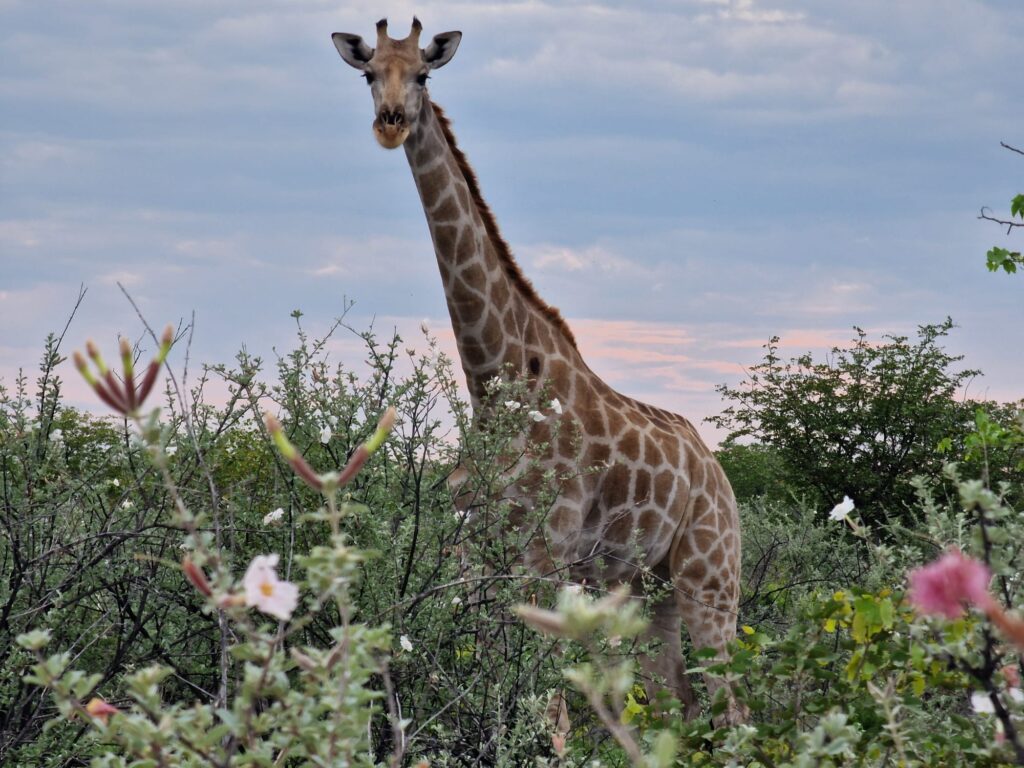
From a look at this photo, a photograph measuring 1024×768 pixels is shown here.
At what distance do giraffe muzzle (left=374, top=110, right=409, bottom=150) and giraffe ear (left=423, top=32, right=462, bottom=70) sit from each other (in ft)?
2.50

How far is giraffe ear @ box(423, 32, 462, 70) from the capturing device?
6738 millimetres

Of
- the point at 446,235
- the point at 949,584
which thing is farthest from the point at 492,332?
the point at 949,584

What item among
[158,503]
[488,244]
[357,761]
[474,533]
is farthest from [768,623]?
[357,761]

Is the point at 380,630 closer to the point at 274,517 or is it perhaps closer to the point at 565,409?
the point at 274,517

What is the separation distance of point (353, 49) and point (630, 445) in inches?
108

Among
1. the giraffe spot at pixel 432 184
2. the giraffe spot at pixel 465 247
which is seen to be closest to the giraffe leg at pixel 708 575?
the giraffe spot at pixel 465 247

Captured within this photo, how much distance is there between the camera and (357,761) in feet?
8.77

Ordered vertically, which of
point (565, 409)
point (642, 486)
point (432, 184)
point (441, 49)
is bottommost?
point (642, 486)

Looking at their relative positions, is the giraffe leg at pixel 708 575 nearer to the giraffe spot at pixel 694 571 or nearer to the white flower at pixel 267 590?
the giraffe spot at pixel 694 571

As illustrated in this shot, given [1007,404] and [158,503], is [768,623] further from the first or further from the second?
[1007,404]

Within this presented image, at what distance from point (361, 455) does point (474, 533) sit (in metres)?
3.11

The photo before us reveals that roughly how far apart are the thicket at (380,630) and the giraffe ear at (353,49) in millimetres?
2120

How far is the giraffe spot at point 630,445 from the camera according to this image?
22.3 feet

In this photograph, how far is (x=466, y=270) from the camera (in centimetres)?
662
